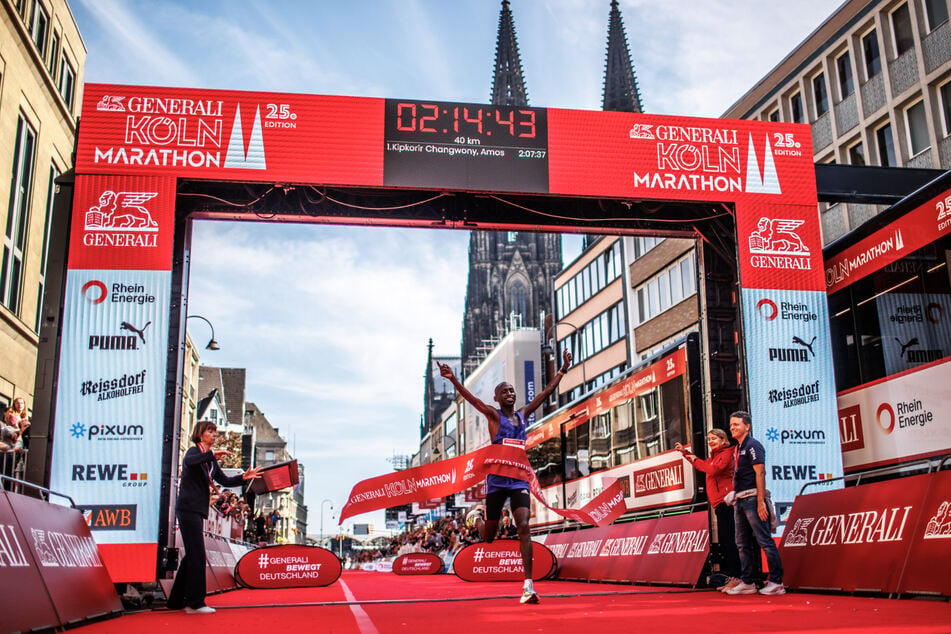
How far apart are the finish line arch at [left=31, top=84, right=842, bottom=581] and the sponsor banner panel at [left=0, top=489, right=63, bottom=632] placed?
4.85m

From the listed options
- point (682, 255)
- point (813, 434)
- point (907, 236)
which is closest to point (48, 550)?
point (813, 434)

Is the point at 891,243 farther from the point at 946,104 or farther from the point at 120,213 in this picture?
the point at 946,104

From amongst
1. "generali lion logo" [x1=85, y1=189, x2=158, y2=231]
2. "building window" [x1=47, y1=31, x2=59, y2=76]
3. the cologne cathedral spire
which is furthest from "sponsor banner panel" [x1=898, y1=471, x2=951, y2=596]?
the cologne cathedral spire

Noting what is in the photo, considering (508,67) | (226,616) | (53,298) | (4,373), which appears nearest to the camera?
(226,616)

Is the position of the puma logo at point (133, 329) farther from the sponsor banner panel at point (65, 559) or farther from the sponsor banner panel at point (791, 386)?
the sponsor banner panel at point (791, 386)

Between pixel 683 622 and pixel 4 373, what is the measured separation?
23765mm

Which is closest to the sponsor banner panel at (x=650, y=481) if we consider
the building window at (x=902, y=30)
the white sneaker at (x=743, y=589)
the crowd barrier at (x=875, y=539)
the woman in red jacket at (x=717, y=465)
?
the woman in red jacket at (x=717, y=465)

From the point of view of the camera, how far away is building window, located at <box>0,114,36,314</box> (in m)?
26.5

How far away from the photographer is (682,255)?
35094mm

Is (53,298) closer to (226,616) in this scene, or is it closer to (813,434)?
(226,616)

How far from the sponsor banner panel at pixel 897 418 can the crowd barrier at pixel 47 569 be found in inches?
393

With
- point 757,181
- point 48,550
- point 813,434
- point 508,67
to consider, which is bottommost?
point 48,550

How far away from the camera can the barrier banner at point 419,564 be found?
933 inches

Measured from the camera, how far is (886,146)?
28.5 metres
